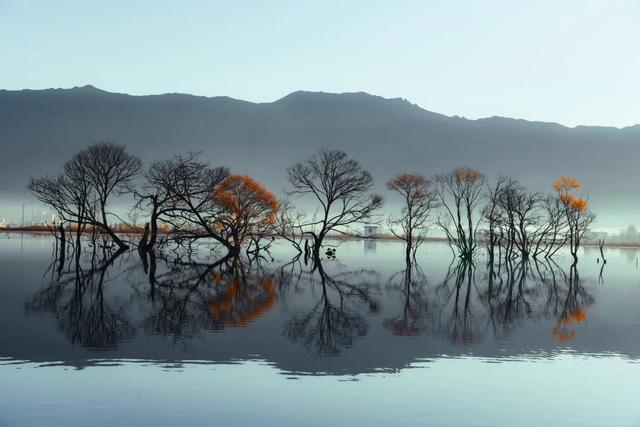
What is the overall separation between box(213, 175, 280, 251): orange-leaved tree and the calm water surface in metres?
45.4

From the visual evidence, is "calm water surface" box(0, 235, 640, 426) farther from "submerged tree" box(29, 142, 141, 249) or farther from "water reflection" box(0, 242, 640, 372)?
"submerged tree" box(29, 142, 141, 249)

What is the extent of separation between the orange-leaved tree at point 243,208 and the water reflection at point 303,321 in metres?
37.6

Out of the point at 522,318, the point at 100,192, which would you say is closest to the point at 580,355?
the point at 522,318

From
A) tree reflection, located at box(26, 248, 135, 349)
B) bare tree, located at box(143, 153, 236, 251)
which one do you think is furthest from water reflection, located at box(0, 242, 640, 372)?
bare tree, located at box(143, 153, 236, 251)

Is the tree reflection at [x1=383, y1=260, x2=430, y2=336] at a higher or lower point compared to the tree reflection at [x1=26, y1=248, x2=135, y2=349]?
lower

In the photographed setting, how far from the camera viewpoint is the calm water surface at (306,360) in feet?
36.1

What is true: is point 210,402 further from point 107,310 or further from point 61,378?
point 107,310

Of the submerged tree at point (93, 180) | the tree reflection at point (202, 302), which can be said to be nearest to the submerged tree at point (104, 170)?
the submerged tree at point (93, 180)

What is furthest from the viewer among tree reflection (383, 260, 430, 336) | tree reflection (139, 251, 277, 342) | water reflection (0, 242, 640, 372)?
tree reflection (383, 260, 430, 336)

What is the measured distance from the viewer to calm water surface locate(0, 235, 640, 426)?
11.0 metres

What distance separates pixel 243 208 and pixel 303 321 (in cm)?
5618

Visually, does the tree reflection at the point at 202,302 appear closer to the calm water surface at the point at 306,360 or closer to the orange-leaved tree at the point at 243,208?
the calm water surface at the point at 306,360

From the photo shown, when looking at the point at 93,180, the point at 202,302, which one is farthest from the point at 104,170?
the point at 202,302

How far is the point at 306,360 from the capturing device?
593 inches
